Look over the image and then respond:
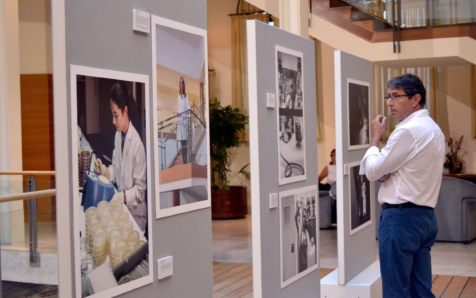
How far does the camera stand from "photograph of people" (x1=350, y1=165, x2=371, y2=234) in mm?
4848

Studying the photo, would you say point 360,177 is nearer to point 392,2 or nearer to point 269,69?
point 269,69

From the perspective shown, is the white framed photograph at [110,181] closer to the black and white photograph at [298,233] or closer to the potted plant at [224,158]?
the black and white photograph at [298,233]

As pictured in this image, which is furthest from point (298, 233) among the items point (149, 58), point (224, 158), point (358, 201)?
point (224, 158)

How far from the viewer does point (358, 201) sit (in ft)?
16.4

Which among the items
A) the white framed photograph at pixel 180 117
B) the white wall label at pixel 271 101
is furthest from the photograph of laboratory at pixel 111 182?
the white wall label at pixel 271 101

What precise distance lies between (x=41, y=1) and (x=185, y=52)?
8.10 meters

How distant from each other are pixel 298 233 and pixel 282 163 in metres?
0.55

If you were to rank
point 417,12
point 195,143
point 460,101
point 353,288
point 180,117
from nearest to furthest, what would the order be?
point 180,117
point 195,143
point 353,288
point 417,12
point 460,101

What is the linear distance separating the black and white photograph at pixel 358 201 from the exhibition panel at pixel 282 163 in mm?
891

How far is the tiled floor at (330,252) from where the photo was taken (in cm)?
623

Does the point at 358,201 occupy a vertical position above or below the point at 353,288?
above

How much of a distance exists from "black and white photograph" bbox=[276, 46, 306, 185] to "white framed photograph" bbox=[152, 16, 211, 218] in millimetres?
869

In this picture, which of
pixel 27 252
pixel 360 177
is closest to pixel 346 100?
pixel 360 177

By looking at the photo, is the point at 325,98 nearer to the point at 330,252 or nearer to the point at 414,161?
the point at 330,252
